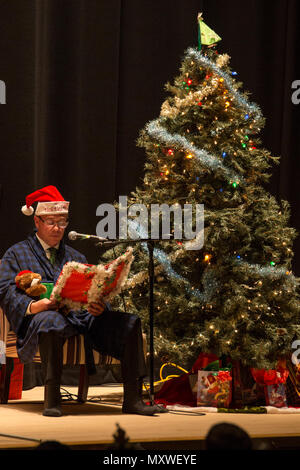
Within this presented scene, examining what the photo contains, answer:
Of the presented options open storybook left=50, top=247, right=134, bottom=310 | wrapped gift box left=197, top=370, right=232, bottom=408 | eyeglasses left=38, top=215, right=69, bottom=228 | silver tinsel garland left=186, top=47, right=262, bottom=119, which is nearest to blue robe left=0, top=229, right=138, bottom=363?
open storybook left=50, top=247, right=134, bottom=310

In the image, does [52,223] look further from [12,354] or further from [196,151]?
[196,151]

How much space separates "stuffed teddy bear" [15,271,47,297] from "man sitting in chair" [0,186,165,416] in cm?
4

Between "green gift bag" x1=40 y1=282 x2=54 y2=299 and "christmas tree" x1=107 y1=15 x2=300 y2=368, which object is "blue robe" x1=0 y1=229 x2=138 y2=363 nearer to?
"green gift bag" x1=40 y1=282 x2=54 y2=299

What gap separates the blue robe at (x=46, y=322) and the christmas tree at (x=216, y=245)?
17.7 inches

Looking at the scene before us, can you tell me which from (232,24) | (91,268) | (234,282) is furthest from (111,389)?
(232,24)

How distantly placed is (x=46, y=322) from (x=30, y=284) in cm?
25

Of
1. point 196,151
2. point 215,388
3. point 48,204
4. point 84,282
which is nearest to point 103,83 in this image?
point 196,151

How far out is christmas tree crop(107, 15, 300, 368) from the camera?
13.2 ft

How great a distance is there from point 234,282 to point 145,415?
951 mm

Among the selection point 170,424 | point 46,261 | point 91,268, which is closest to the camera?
point 170,424

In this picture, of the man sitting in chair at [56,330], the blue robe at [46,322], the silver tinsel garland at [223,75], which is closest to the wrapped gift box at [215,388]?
the man sitting in chair at [56,330]

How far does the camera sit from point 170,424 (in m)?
3.21

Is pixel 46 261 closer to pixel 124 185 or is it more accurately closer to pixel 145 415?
pixel 145 415

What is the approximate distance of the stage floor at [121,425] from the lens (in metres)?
2.76
